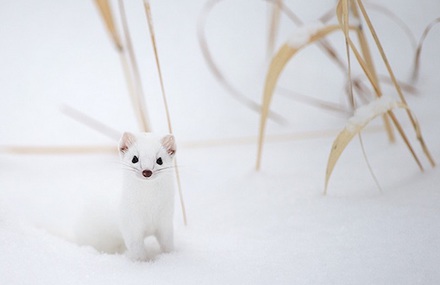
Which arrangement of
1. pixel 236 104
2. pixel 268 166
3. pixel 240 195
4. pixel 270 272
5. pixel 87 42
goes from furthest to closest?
pixel 87 42 → pixel 236 104 → pixel 268 166 → pixel 240 195 → pixel 270 272

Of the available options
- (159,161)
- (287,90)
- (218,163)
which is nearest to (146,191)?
(159,161)

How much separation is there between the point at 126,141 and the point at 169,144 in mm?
57

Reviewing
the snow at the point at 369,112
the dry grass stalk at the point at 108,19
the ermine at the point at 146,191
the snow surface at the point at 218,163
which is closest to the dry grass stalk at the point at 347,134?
the snow at the point at 369,112

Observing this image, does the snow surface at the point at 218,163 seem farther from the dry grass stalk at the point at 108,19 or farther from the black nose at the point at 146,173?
the dry grass stalk at the point at 108,19

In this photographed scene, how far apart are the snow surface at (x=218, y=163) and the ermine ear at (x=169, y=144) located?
0.51ft

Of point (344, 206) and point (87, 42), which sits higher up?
point (87, 42)

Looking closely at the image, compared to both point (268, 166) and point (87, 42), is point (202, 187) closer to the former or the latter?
point (268, 166)

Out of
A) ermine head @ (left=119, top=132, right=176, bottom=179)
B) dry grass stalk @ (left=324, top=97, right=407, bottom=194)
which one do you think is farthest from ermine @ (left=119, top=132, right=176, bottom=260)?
dry grass stalk @ (left=324, top=97, right=407, bottom=194)

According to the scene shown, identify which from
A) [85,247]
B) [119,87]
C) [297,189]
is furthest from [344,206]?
[119,87]

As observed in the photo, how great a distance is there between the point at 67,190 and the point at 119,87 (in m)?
0.47

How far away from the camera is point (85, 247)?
0.73 metres

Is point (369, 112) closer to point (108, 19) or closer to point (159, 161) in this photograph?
point (159, 161)

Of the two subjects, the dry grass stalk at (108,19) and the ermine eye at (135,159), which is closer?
the ermine eye at (135,159)

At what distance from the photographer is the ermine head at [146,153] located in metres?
0.64
